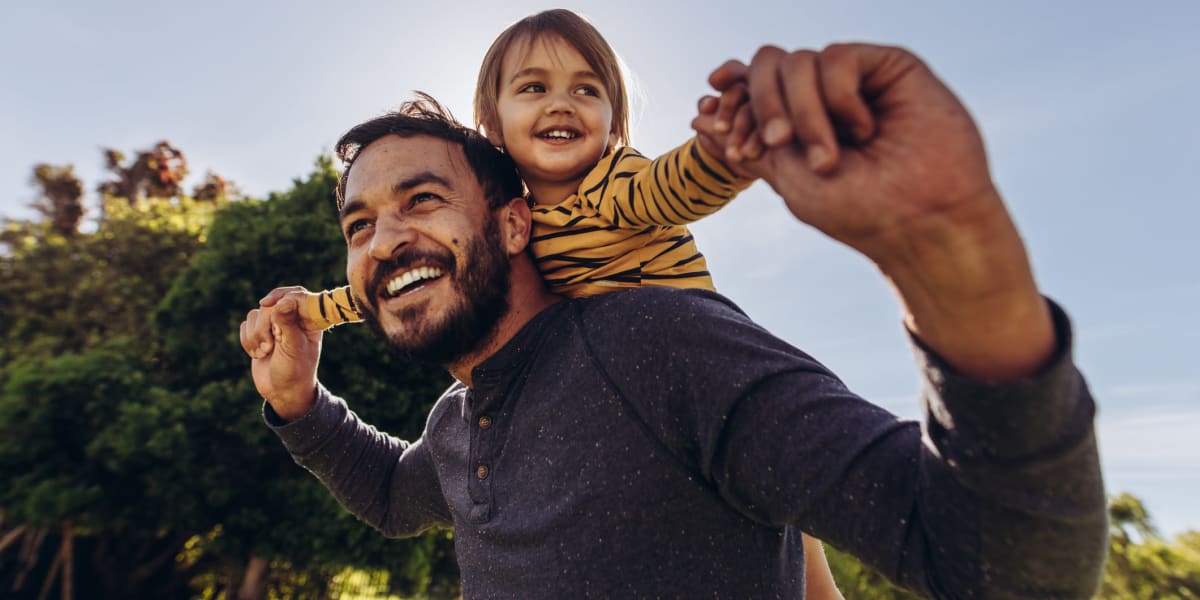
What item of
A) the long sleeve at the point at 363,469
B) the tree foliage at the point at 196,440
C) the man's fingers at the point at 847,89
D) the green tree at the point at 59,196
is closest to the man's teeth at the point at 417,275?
the long sleeve at the point at 363,469

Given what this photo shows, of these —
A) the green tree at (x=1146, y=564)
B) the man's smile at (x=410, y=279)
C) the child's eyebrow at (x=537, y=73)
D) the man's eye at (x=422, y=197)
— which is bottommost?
the green tree at (x=1146, y=564)

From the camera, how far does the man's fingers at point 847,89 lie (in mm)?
885

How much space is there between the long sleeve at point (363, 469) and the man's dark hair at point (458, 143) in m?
1.04

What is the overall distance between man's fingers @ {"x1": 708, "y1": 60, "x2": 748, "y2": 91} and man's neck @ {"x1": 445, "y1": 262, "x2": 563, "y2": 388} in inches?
44.0

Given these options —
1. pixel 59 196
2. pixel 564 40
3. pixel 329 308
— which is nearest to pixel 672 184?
pixel 564 40

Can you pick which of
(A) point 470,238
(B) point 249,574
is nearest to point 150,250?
(B) point 249,574

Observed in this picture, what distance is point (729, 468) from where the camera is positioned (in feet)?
4.39

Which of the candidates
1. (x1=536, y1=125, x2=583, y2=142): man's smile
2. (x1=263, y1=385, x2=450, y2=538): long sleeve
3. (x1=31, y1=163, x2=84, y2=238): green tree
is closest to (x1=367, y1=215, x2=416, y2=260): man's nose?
(x1=536, y1=125, x2=583, y2=142): man's smile

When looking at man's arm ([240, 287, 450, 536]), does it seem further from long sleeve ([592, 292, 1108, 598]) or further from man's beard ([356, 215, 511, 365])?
long sleeve ([592, 292, 1108, 598])

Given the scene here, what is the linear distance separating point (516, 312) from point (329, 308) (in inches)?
38.4

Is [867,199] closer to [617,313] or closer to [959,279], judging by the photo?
[959,279]

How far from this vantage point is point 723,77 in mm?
1154

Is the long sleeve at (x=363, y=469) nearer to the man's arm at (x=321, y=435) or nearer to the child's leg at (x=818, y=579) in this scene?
the man's arm at (x=321, y=435)

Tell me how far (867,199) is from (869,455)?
1.60ft
